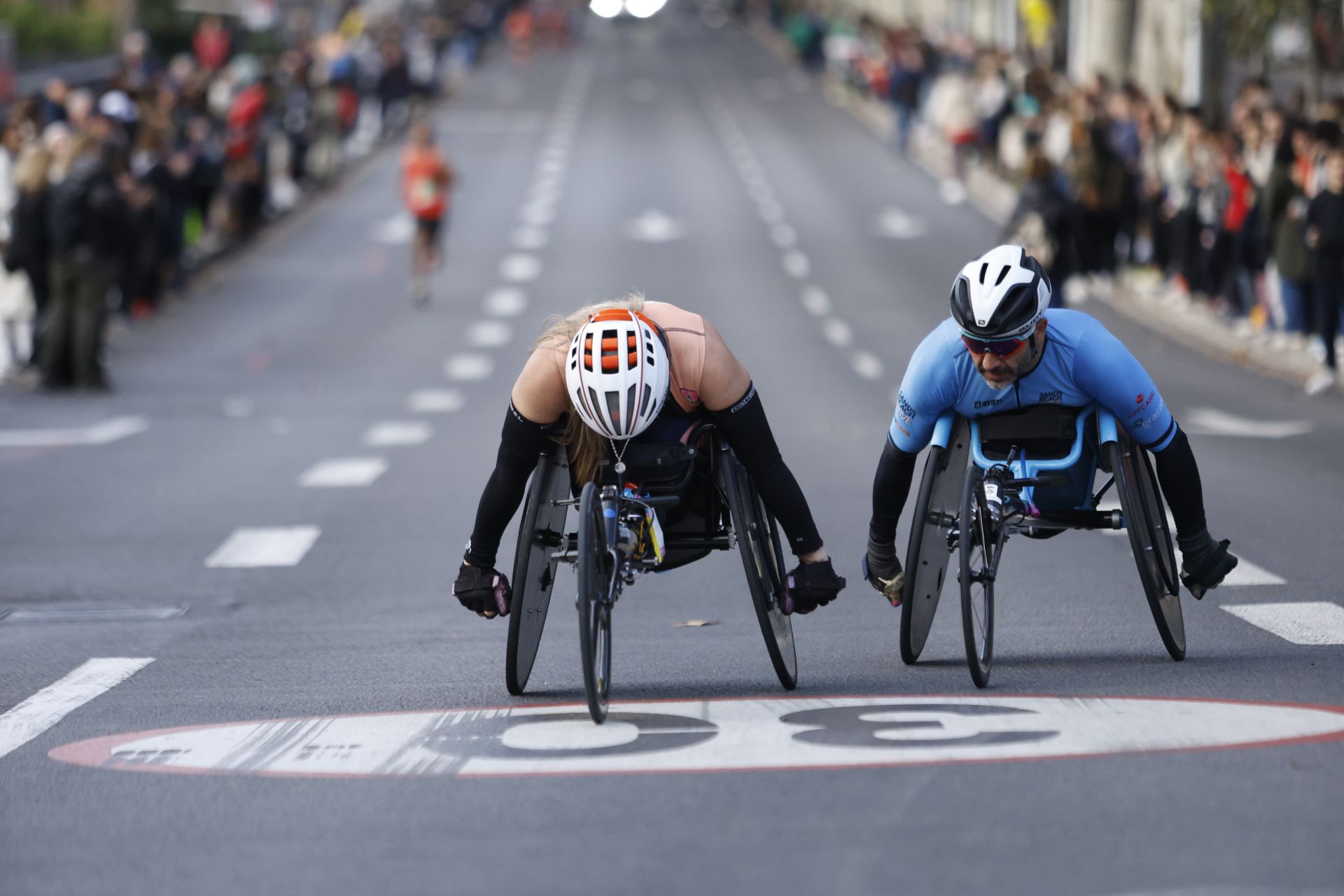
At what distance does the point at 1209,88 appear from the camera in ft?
118

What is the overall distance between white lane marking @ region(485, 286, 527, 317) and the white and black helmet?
75.1 ft

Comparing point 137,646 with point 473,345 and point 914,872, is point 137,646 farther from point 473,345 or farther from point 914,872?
point 473,345

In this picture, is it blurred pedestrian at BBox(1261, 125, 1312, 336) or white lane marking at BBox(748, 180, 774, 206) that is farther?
white lane marking at BBox(748, 180, 774, 206)

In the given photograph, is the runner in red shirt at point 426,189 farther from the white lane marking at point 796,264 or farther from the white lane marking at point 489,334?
the white lane marking at point 796,264

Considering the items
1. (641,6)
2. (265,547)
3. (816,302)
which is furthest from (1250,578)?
(816,302)

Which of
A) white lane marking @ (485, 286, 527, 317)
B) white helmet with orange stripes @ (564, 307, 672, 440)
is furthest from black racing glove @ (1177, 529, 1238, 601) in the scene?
white lane marking @ (485, 286, 527, 317)

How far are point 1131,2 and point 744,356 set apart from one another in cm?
2346

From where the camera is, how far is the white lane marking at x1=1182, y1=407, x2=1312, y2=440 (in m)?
→ 17.1

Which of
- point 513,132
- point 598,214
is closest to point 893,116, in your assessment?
point 513,132

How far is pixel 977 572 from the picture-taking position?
24.1 ft

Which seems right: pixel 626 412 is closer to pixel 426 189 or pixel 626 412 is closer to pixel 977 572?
pixel 977 572

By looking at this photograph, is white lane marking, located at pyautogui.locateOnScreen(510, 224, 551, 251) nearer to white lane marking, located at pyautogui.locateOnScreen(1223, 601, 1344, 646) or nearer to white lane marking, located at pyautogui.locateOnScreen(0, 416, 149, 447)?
white lane marking, located at pyautogui.locateOnScreen(0, 416, 149, 447)

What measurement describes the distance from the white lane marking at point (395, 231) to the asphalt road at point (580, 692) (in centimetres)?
1551

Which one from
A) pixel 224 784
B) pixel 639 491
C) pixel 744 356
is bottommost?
pixel 744 356
